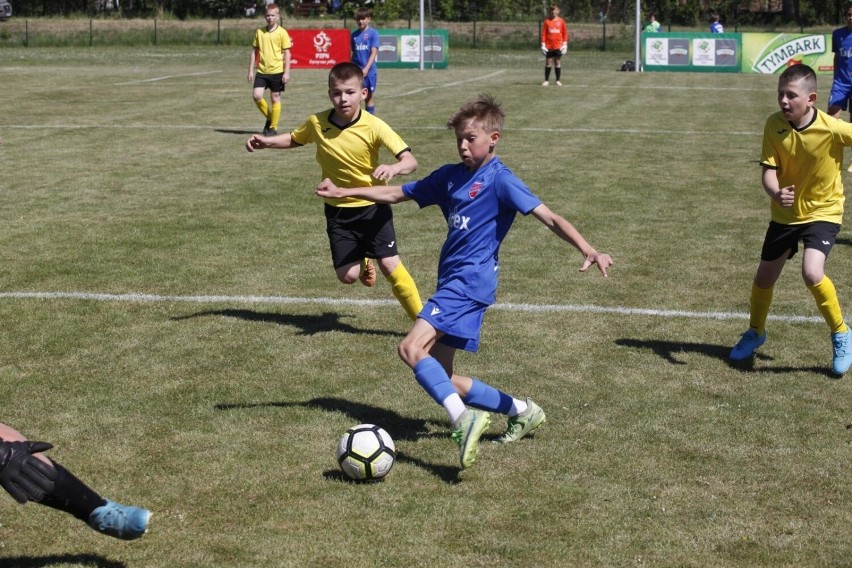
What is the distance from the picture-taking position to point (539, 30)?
2306 inches

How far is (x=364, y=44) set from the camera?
22.8m

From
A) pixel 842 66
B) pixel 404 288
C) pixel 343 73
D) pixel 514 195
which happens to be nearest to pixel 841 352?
pixel 514 195

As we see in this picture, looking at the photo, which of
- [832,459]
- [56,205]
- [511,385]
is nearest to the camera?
[832,459]

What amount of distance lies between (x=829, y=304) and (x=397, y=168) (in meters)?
2.99

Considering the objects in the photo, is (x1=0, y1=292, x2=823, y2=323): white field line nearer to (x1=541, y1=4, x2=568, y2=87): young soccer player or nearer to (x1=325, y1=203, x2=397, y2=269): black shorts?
(x1=325, y1=203, x2=397, y2=269): black shorts

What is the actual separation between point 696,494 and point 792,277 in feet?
17.0

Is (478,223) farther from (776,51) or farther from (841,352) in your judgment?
(776,51)

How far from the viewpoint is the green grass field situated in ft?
16.7

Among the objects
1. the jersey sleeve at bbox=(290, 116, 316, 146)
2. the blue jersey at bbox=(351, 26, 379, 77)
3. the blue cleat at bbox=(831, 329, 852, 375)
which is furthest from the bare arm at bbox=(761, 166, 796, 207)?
the blue jersey at bbox=(351, 26, 379, 77)

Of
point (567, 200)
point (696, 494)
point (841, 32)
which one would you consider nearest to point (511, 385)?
point (696, 494)

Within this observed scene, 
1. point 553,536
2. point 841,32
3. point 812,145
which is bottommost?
point 553,536

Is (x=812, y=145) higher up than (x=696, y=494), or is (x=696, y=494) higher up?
(x=812, y=145)

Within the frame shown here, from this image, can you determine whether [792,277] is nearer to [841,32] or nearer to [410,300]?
[410,300]

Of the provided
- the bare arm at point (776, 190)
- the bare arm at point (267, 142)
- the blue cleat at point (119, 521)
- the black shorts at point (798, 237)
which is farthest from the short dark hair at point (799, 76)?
the blue cleat at point (119, 521)
